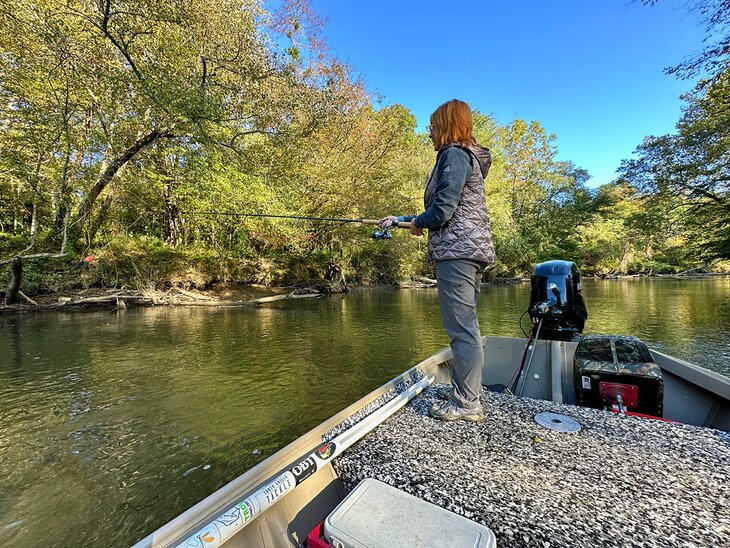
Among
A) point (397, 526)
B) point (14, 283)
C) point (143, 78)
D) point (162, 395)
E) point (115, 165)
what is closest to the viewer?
point (397, 526)

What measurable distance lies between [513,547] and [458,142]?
6.63 ft

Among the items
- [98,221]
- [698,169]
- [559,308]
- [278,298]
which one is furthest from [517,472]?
[698,169]

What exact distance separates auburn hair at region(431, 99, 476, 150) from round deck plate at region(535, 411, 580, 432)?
1.77 m

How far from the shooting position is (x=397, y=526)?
3.71 feet

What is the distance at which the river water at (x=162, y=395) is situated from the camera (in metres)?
2.28

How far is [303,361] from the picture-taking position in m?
5.42

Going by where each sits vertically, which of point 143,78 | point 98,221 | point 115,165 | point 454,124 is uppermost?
point 143,78

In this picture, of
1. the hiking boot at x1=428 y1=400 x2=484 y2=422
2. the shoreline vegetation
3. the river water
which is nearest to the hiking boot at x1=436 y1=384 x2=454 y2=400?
Result: the hiking boot at x1=428 y1=400 x2=484 y2=422

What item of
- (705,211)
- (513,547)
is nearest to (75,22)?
(513,547)

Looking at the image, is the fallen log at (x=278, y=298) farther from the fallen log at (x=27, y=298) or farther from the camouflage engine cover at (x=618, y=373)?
the camouflage engine cover at (x=618, y=373)

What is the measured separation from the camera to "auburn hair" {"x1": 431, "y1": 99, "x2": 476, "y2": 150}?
2.08 metres

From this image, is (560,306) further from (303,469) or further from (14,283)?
(14,283)

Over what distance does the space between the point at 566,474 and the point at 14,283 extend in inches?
569

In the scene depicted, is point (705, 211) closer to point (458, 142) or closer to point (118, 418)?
point (458, 142)
